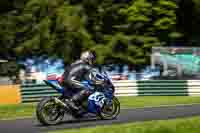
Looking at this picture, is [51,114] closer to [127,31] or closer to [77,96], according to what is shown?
[77,96]

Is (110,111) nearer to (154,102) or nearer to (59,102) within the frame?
(59,102)

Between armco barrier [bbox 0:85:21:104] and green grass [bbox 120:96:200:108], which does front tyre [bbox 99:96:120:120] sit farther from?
armco barrier [bbox 0:85:21:104]

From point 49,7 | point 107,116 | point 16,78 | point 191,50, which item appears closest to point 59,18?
point 49,7

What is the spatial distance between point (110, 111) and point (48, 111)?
1848mm

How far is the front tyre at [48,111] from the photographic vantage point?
11703 mm

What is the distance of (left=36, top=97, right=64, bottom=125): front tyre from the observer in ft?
38.4

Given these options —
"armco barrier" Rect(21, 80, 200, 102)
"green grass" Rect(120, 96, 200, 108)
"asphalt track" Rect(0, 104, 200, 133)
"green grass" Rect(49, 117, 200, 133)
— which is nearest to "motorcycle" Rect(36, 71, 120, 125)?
"asphalt track" Rect(0, 104, 200, 133)

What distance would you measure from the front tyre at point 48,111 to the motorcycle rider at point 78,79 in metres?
0.35

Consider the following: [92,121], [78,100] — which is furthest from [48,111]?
[92,121]

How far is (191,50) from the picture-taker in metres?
25.8

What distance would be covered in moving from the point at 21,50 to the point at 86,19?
4584 mm

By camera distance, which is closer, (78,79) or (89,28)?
(78,79)

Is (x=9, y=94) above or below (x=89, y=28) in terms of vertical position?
below

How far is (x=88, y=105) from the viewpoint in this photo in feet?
41.3
